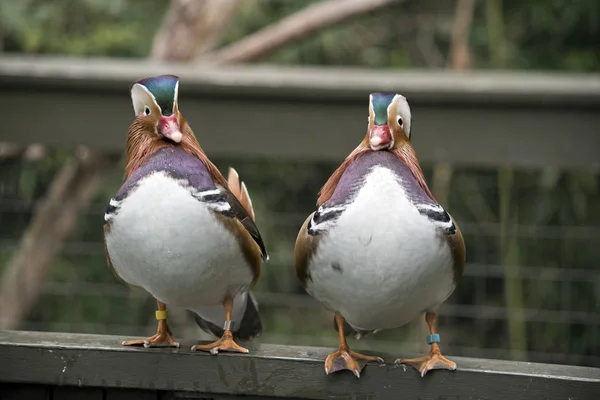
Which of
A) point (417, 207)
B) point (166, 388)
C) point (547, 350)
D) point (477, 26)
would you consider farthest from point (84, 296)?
point (417, 207)

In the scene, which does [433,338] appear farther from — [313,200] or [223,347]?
[313,200]

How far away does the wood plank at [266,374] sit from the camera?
957mm

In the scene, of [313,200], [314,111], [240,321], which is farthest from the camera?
[313,200]

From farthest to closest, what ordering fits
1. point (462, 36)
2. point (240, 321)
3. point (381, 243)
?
1. point (462, 36)
2. point (240, 321)
3. point (381, 243)

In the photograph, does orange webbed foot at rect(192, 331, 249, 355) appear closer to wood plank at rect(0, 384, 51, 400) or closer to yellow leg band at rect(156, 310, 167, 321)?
yellow leg band at rect(156, 310, 167, 321)

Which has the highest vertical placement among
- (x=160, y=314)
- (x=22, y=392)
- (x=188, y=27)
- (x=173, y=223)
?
(x=188, y=27)

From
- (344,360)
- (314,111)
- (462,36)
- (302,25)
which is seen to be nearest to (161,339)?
(344,360)

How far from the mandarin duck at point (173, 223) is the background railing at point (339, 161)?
57cm

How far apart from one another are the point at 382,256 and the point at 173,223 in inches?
8.3

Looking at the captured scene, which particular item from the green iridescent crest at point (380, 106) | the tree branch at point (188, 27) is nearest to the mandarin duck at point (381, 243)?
the green iridescent crest at point (380, 106)

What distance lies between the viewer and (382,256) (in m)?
0.91

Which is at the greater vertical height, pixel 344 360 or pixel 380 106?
pixel 380 106

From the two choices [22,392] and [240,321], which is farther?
[240,321]

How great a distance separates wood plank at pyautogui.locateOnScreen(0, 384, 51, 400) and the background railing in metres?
0.64
